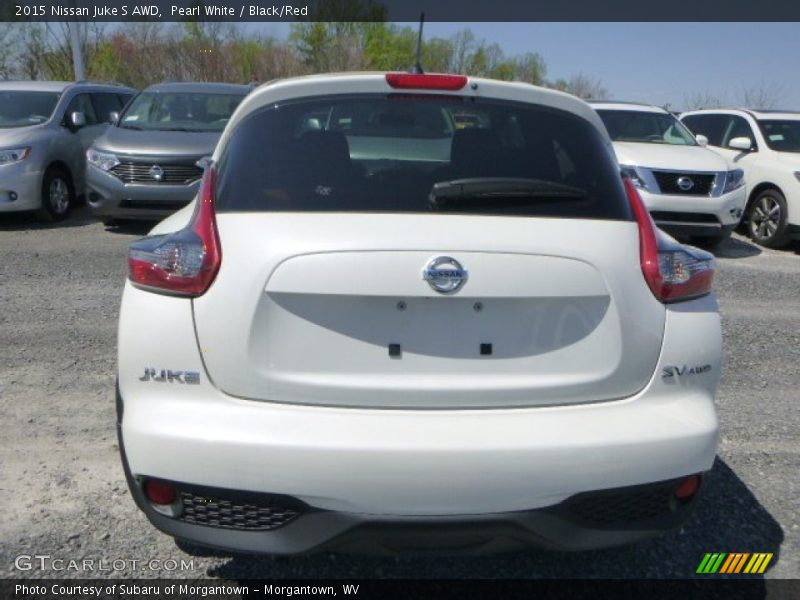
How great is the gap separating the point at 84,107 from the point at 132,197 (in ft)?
11.0

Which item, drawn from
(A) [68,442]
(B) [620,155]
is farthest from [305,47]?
(A) [68,442]

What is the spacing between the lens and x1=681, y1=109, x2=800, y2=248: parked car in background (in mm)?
9188

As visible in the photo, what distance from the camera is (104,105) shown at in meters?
11.6

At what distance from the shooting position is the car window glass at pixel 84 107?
414 inches

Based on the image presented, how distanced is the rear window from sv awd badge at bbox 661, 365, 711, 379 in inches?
19.8

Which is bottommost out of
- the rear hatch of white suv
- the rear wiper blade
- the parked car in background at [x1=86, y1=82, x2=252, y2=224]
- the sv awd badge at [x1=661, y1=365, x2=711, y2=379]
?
the parked car in background at [x1=86, y1=82, x2=252, y2=224]

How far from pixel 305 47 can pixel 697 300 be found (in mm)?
30946

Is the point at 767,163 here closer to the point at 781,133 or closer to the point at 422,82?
the point at 781,133

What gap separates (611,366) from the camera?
2.19 metres

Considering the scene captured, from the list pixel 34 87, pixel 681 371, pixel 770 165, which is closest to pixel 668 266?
pixel 681 371

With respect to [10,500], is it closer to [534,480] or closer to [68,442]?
[68,442]

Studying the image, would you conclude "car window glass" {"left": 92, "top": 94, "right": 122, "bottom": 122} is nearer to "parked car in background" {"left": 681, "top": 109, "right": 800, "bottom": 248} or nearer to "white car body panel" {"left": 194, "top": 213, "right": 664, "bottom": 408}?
"parked car in background" {"left": 681, "top": 109, "right": 800, "bottom": 248}

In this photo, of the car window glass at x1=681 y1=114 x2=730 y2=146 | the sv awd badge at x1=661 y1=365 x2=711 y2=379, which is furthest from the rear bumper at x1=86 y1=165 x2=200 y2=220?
the car window glass at x1=681 y1=114 x2=730 y2=146

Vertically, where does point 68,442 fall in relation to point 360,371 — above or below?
below
